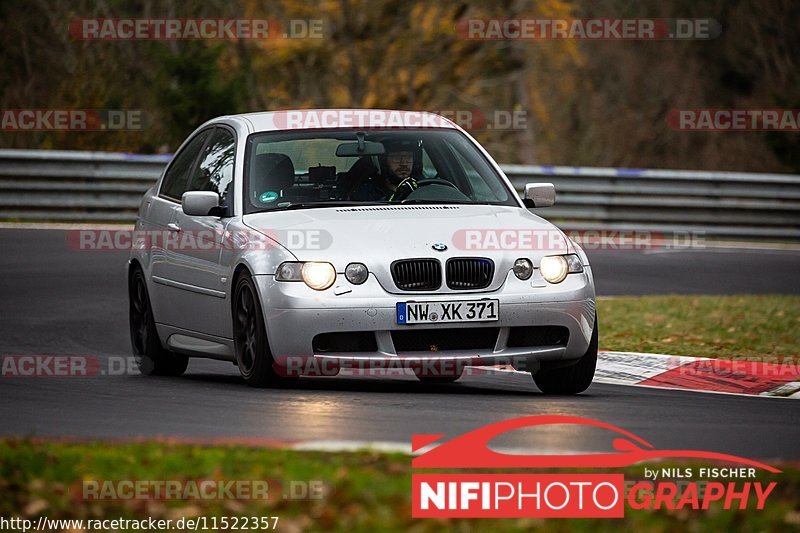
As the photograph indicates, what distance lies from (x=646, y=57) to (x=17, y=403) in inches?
1552

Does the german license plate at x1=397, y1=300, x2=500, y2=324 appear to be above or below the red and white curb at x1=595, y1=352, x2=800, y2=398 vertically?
above

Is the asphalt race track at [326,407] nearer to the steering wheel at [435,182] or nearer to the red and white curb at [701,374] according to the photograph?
the red and white curb at [701,374]

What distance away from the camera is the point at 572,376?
34.1 feet

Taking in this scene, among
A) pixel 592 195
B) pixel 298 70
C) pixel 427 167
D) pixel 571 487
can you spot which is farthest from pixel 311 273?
pixel 298 70

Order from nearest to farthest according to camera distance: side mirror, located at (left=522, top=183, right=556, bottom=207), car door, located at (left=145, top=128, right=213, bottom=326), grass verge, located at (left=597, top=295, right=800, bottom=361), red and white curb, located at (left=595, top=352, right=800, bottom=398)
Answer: side mirror, located at (left=522, top=183, right=556, bottom=207)
red and white curb, located at (left=595, top=352, right=800, bottom=398)
car door, located at (left=145, top=128, right=213, bottom=326)
grass verge, located at (left=597, top=295, right=800, bottom=361)

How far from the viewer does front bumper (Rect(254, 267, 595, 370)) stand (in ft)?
31.8

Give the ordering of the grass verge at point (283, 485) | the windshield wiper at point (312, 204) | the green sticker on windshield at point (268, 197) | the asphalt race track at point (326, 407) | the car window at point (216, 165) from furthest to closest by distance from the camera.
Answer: the car window at point (216, 165)
the green sticker on windshield at point (268, 197)
the windshield wiper at point (312, 204)
the asphalt race track at point (326, 407)
the grass verge at point (283, 485)

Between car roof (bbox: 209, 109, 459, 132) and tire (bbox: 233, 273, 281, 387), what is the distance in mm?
1430

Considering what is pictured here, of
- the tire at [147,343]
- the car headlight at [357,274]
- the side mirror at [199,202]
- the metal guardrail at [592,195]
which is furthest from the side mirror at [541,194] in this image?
the metal guardrail at [592,195]

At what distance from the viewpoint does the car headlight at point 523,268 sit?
991 cm

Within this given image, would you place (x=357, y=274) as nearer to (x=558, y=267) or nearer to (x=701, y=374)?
(x=558, y=267)

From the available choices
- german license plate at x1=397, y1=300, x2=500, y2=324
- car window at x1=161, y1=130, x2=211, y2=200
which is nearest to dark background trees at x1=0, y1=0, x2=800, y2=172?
car window at x1=161, y1=130, x2=211, y2=200

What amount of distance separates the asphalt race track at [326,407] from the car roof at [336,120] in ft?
5.41

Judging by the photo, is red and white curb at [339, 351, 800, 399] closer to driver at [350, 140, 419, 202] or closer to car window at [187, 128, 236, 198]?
driver at [350, 140, 419, 202]
